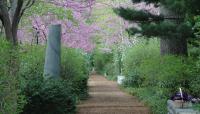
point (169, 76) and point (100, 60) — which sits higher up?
point (169, 76)

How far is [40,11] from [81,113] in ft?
25.8

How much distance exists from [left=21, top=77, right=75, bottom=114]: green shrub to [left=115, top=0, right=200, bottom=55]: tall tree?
308cm

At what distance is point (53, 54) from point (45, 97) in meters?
2.58

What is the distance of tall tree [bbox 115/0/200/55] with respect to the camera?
39.4 feet

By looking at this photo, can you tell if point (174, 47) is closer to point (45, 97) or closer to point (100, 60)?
point (45, 97)

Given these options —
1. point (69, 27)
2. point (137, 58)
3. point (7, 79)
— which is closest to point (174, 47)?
point (7, 79)

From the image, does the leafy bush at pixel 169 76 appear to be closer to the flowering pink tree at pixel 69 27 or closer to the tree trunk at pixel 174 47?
the tree trunk at pixel 174 47

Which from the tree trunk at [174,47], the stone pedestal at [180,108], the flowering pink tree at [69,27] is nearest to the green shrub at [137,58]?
the flowering pink tree at [69,27]

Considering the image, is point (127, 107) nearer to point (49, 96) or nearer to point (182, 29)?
point (182, 29)

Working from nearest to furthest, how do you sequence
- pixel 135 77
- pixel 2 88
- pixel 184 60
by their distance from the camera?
pixel 2 88 → pixel 184 60 → pixel 135 77

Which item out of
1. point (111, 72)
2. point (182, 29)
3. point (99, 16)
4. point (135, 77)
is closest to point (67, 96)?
point (182, 29)

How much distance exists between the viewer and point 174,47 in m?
16.8

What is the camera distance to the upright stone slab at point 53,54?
14.1m

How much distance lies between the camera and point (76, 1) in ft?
62.2
